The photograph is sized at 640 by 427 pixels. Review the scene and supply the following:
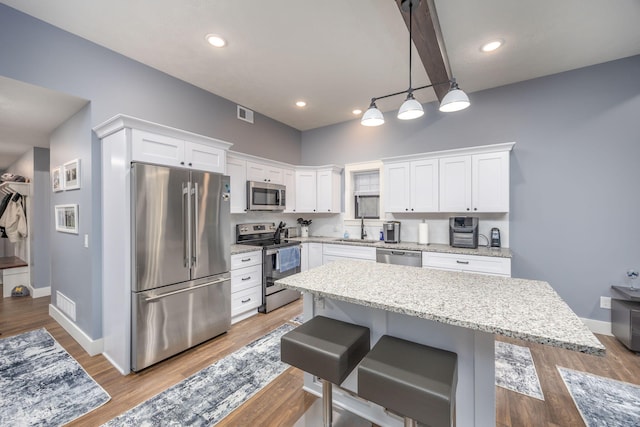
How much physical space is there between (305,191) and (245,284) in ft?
6.81

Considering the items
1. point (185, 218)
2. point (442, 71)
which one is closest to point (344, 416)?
point (185, 218)

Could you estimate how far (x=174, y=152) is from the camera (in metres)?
2.62

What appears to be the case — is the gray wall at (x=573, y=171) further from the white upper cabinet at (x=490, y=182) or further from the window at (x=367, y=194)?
the window at (x=367, y=194)

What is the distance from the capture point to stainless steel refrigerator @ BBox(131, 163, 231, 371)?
2.32m

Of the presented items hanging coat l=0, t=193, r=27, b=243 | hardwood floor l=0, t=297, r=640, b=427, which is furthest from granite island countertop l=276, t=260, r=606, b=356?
hanging coat l=0, t=193, r=27, b=243

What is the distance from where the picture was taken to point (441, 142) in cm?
391

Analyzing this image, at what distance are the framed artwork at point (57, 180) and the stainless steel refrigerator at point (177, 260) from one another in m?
1.74

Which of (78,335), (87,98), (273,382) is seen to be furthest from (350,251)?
(87,98)

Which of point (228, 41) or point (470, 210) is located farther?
point (470, 210)

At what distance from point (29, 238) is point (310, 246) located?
493cm

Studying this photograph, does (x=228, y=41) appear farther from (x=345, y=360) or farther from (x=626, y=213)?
(x=626, y=213)

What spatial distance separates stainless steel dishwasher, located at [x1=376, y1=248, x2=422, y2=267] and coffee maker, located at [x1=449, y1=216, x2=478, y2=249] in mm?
537

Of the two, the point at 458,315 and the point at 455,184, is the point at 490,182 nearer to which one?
the point at 455,184

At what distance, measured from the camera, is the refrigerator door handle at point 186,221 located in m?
2.61
